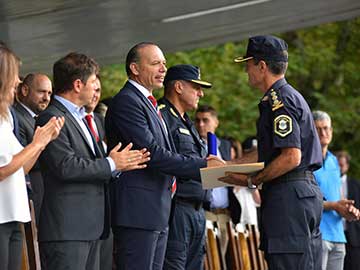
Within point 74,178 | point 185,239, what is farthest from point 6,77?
point 185,239

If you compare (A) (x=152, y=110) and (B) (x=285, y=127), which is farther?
(A) (x=152, y=110)

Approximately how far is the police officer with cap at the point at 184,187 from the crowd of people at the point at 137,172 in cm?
1

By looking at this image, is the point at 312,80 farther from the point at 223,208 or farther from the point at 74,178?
the point at 74,178

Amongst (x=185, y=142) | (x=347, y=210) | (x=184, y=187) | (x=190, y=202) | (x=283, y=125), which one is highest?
(x=283, y=125)

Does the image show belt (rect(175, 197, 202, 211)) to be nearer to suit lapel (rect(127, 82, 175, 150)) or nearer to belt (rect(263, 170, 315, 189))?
suit lapel (rect(127, 82, 175, 150))

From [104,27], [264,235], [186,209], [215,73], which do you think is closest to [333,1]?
[104,27]

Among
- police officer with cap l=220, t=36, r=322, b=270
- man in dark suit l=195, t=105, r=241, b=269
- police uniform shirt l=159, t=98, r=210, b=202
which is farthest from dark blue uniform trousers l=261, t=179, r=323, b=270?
man in dark suit l=195, t=105, r=241, b=269

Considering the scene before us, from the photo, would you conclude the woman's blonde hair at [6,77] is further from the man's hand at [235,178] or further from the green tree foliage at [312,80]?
the green tree foliage at [312,80]

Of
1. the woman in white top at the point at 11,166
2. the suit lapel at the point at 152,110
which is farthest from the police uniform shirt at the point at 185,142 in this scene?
the woman in white top at the point at 11,166

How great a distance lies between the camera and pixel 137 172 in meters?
8.39

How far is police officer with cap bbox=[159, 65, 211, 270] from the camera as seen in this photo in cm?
919

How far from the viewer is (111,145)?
8.62 meters

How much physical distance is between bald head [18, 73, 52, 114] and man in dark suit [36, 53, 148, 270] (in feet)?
5.76

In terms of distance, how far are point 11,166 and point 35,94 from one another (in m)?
2.96
